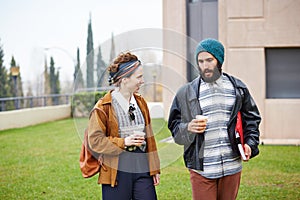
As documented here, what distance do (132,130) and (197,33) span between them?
10053mm

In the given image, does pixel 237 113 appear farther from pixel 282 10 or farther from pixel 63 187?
pixel 282 10

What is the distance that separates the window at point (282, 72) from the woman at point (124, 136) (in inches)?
367

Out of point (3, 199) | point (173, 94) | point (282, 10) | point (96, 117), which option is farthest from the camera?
point (282, 10)

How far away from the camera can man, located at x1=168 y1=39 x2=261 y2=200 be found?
11.8ft

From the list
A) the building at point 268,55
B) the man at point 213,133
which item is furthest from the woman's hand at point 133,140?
the building at point 268,55

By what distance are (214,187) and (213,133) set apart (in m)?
0.39

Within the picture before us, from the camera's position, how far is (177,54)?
3758mm

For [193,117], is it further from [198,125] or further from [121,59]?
[121,59]

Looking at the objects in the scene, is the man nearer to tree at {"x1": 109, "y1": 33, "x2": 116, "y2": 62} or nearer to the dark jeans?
the dark jeans

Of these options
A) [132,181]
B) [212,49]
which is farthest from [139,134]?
[212,49]

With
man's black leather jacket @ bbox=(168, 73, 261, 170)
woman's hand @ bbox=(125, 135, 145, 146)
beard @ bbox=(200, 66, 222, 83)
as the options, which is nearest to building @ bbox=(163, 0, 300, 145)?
man's black leather jacket @ bbox=(168, 73, 261, 170)

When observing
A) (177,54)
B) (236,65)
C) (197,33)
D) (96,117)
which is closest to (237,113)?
(177,54)

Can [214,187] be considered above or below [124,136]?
below

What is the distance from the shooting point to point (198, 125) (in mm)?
3451
